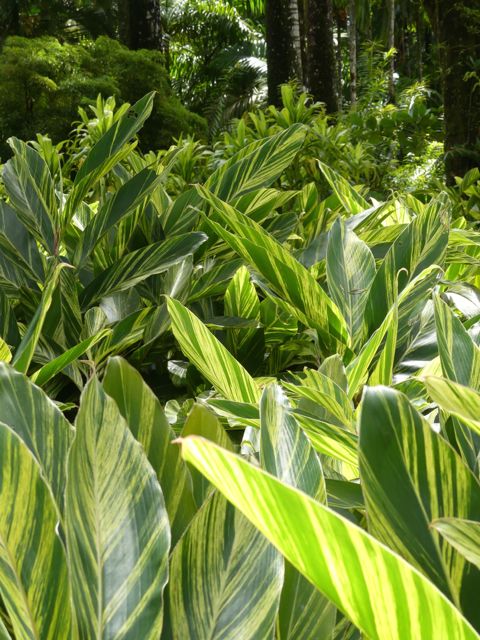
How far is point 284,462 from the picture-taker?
49 centimetres

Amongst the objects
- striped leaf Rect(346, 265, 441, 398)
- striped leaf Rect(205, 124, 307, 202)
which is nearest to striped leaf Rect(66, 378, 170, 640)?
striped leaf Rect(346, 265, 441, 398)

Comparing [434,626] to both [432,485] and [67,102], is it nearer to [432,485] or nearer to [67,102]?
[432,485]

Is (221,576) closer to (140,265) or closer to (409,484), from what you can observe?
(409,484)

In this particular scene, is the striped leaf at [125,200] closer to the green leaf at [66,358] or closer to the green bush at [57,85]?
the green leaf at [66,358]

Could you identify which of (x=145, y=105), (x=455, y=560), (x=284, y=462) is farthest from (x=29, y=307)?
(x=455, y=560)

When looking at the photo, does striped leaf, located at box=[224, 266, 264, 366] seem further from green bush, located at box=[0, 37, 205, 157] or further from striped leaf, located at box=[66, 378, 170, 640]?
green bush, located at box=[0, 37, 205, 157]

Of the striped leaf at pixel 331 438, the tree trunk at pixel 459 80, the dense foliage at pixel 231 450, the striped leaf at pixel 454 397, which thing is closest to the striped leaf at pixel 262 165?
the dense foliage at pixel 231 450

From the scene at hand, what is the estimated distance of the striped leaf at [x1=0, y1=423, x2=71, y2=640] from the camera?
16.2 inches

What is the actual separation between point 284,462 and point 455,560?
4.9 inches

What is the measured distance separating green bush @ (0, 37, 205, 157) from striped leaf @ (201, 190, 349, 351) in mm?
8971

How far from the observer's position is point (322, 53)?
756 cm

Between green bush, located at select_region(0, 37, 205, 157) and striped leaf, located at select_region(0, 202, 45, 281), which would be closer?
striped leaf, located at select_region(0, 202, 45, 281)

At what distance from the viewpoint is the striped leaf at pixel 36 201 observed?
1132mm

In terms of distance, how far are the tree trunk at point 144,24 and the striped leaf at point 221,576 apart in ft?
29.1
